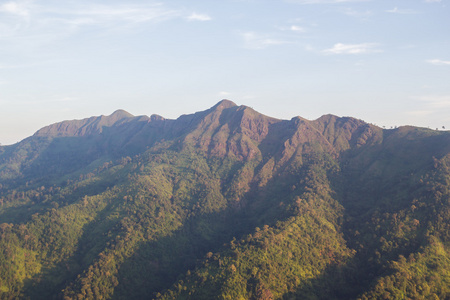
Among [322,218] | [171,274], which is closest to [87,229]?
[171,274]

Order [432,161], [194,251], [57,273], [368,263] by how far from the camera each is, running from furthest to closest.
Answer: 1. [432,161]
2. [194,251]
3. [57,273]
4. [368,263]

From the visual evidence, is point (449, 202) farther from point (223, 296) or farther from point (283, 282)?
point (223, 296)

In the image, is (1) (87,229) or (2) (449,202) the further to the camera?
(1) (87,229)

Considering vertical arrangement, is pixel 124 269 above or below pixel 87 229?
below

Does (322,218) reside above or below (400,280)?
above

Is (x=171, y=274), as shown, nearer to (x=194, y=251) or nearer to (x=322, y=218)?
(x=194, y=251)

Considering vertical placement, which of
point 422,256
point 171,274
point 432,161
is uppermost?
point 432,161

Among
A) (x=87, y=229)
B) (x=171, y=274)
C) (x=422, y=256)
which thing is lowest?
(x=171, y=274)

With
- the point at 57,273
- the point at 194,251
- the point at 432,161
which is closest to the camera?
the point at 57,273

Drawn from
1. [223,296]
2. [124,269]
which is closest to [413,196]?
[223,296]
